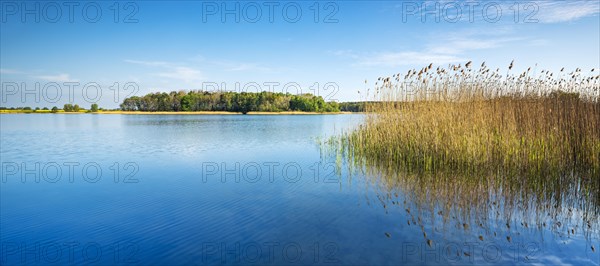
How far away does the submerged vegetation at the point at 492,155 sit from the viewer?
14.0 ft

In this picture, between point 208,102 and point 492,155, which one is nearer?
point 492,155

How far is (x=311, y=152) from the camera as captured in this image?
36.4 feet

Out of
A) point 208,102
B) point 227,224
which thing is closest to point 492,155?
point 227,224

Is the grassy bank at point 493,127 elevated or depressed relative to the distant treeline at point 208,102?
depressed

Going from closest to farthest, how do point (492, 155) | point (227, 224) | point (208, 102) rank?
1. point (227, 224)
2. point (492, 155)
3. point (208, 102)

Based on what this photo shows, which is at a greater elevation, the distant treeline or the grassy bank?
the distant treeline

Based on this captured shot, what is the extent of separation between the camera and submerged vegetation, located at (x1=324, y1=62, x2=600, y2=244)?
168 inches

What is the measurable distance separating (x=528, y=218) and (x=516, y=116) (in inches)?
140

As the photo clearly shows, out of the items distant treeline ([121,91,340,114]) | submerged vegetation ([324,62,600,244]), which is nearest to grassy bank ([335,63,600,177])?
submerged vegetation ([324,62,600,244])

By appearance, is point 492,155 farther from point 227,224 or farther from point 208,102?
point 208,102

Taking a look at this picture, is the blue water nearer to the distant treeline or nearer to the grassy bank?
the grassy bank

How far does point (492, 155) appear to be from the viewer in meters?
6.51

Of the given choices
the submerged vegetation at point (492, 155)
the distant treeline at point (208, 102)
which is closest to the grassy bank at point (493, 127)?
the submerged vegetation at point (492, 155)

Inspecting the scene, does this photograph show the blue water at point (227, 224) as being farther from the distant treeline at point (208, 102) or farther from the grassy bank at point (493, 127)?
the distant treeline at point (208, 102)
